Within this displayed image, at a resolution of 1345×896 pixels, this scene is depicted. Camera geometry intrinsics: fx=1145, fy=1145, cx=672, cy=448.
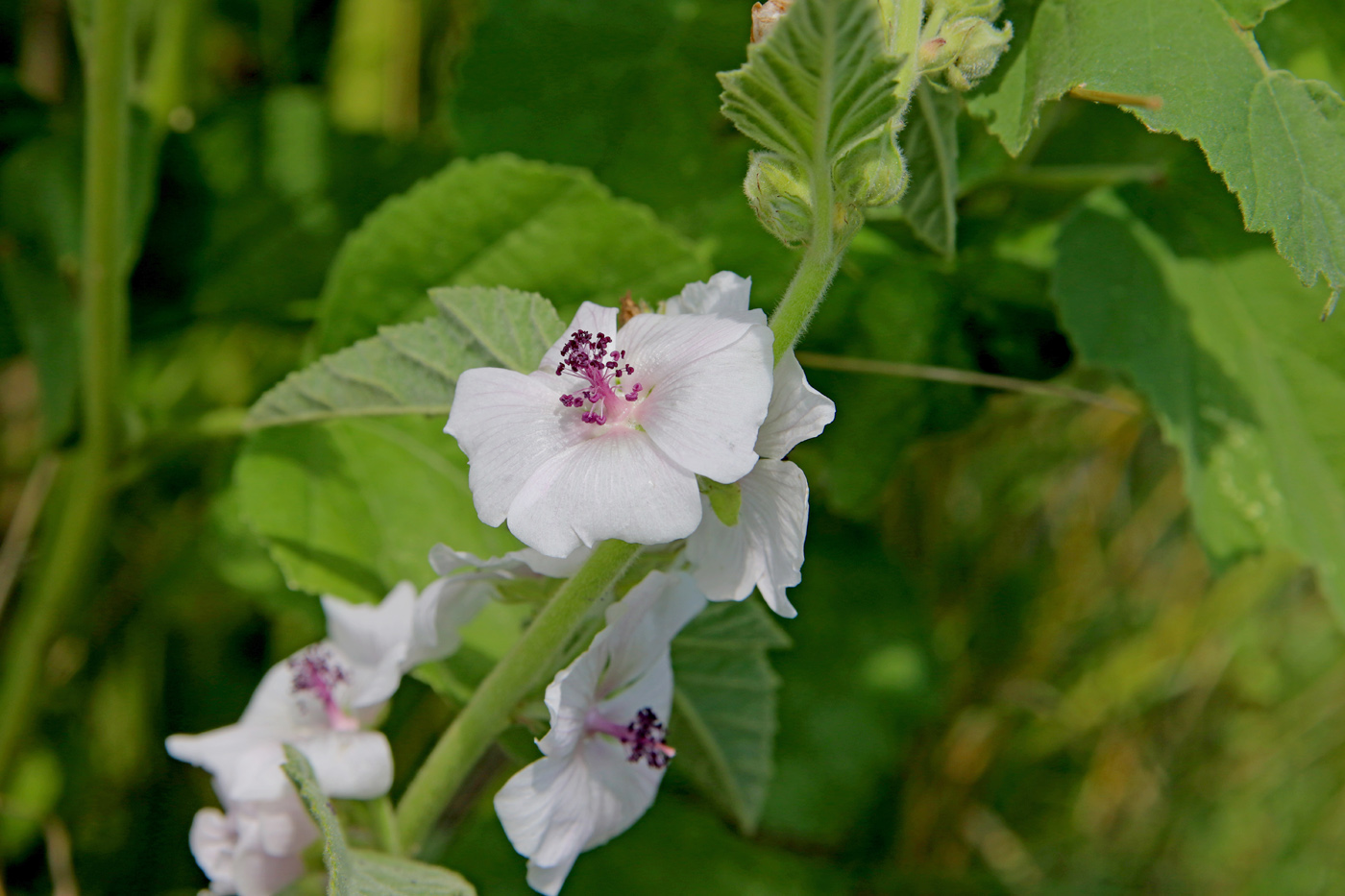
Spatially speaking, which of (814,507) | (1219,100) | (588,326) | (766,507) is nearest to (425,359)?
(588,326)

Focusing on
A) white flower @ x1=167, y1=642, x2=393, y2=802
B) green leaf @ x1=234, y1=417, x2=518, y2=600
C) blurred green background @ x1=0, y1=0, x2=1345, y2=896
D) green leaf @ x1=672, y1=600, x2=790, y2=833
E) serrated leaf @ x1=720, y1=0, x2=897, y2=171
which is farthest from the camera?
blurred green background @ x1=0, y1=0, x2=1345, y2=896

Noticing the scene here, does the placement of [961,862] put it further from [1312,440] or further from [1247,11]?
[1247,11]

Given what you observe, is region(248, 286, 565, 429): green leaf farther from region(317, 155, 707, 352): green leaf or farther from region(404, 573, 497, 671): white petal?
region(317, 155, 707, 352): green leaf

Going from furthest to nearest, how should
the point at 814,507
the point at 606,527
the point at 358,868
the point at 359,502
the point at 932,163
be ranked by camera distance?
the point at 814,507 → the point at 359,502 → the point at 932,163 → the point at 358,868 → the point at 606,527

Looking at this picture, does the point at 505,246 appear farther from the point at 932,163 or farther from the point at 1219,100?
the point at 1219,100

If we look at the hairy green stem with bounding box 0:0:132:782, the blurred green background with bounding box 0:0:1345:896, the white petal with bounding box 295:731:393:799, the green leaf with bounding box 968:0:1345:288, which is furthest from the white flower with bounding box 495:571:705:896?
the hairy green stem with bounding box 0:0:132:782

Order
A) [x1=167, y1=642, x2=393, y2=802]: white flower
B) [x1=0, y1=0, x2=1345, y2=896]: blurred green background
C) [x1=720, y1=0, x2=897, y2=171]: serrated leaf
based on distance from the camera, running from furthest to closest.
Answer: [x1=0, y1=0, x2=1345, y2=896]: blurred green background, [x1=167, y1=642, x2=393, y2=802]: white flower, [x1=720, y1=0, x2=897, y2=171]: serrated leaf
